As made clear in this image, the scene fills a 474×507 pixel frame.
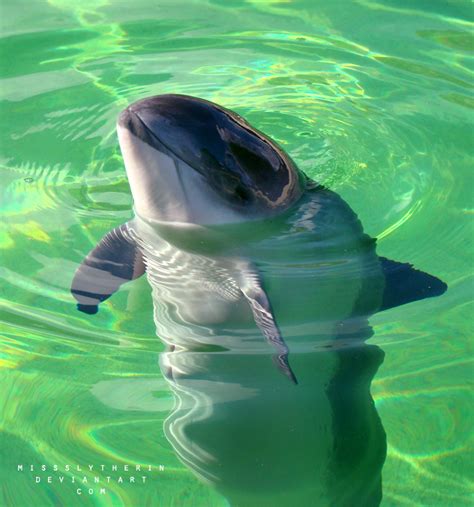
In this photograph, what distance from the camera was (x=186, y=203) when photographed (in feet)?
19.7

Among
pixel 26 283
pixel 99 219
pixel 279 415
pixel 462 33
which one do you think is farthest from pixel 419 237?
pixel 462 33

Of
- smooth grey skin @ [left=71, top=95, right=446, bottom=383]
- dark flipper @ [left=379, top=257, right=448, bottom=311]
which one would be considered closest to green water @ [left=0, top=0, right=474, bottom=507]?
dark flipper @ [left=379, top=257, right=448, bottom=311]

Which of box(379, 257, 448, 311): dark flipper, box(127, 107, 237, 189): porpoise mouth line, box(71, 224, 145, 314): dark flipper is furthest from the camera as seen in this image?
box(71, 224, 145, 314): dark flipper

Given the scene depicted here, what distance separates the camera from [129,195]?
7.16 metres

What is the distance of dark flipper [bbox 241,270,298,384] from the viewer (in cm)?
509

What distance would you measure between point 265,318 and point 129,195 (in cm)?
219

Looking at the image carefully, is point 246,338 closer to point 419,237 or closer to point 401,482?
point 401,482

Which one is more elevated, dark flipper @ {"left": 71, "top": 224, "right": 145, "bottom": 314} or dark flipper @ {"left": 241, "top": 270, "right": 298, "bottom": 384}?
dark flipper @ {"left": 241, "top": 270, "right": 298, "bottom": 384}

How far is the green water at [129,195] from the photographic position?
5.40 meters

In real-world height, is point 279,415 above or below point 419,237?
below

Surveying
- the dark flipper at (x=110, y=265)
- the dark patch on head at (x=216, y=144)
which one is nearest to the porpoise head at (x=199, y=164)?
the dark patch on head at (x=216, y=144)

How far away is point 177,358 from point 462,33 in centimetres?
634

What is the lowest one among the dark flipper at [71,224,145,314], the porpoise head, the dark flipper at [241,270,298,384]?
the dark flipper at [71,224,145,314]

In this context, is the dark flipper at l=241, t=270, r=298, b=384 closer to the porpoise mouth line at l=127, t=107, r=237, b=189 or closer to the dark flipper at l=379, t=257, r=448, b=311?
the porpoise mouth line at l=127, t=107, r=237, b=189
